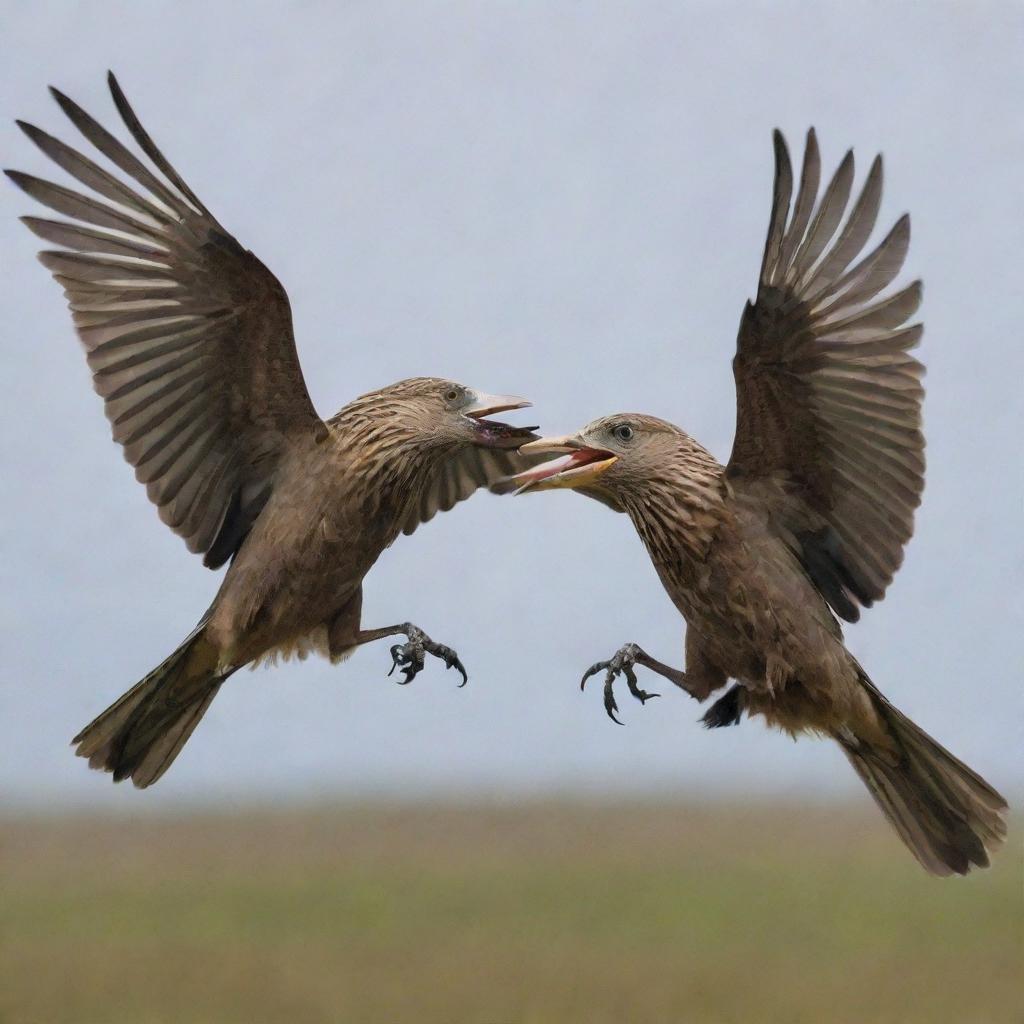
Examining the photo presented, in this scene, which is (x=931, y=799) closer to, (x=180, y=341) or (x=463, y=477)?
(x=463, y=477)

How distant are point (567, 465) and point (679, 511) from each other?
489 mm

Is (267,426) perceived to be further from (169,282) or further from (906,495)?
(906,495)

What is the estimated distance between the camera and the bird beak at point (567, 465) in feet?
23.7

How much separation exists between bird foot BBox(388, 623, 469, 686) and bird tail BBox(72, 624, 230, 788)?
2.68 feet

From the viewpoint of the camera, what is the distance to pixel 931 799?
788 cm

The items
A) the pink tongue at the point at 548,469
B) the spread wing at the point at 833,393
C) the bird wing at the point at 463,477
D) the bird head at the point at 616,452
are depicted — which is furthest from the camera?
the bird wing at the point at 463,477

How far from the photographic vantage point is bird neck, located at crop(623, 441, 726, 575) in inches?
294

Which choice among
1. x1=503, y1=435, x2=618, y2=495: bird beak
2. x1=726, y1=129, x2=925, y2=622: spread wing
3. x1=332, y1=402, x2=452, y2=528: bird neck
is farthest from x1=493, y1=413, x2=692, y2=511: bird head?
x1=332, y1=402, x2=452, y2=528: bird neck

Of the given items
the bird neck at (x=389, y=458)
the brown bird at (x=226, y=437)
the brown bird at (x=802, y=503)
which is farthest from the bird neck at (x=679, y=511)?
the bird neck at (x=389, y=458)

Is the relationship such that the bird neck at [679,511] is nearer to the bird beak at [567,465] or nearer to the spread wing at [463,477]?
the bird beak at [567,465]

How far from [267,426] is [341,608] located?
2.79 ft

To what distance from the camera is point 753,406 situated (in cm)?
730

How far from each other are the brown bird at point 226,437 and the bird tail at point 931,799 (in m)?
1.85

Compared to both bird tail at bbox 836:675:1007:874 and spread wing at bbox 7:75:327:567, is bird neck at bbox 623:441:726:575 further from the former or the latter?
spread wing at bbox 7:75:327:567
